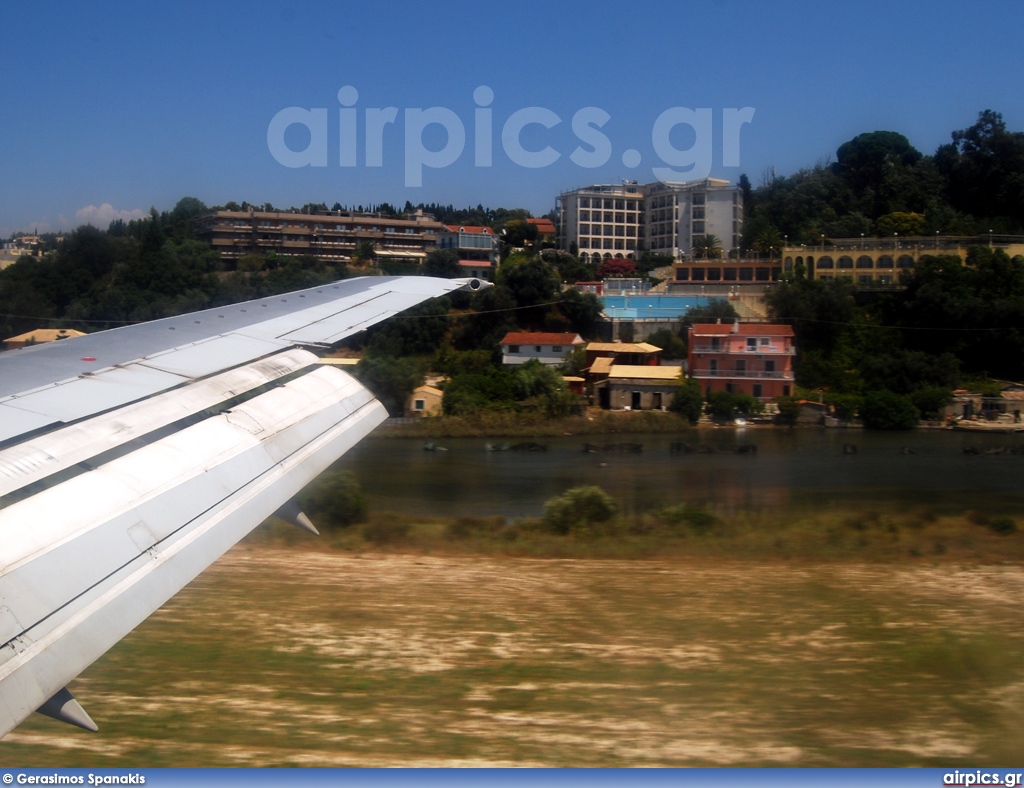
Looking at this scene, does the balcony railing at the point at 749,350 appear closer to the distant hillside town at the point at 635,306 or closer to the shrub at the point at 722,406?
the distant hillside town at the point at 635,306

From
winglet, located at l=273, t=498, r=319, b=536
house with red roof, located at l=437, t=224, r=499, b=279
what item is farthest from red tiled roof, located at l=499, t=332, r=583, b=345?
winglet, located at l=273, t=498, r=319, b=536

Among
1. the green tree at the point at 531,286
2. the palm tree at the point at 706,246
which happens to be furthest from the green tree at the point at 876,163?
the green tree at the point at 531,286

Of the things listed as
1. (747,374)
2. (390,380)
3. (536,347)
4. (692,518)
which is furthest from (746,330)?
(692,518)

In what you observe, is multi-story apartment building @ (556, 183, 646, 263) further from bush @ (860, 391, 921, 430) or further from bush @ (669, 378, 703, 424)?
bush @ (860, 391, 921, 430)

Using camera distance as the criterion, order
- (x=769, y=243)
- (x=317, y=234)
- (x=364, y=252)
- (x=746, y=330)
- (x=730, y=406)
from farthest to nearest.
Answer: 1. (x=769, y=243)
2. (x=317, y=234)
3. (x=364, y=252)
4. (x=746, y=330)
5. (x=730, y=406)

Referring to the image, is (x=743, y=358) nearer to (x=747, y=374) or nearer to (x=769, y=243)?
(x=747, y=374)

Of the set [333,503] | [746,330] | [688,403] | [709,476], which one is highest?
[746,330]

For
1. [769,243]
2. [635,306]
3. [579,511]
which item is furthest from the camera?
[769,243]
